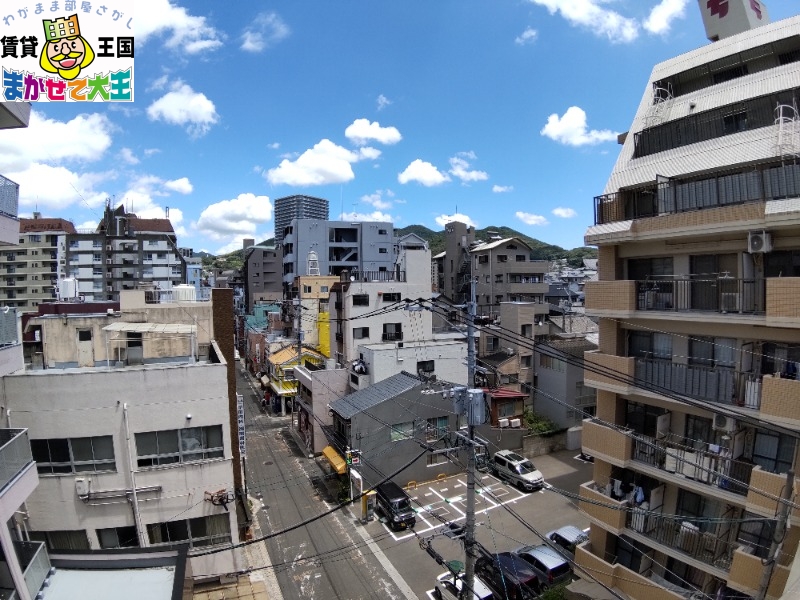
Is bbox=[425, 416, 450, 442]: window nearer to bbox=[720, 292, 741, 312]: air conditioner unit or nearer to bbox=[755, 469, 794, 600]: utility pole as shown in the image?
bbox=[720, 292, 741, 312]: air conditioner unit

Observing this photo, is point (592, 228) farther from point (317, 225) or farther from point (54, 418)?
point (317, 225)

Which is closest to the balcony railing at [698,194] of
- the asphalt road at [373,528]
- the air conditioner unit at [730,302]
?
the air conditioner unit at [730,302]

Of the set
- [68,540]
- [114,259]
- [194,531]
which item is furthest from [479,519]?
[114,259]

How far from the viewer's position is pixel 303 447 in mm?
31391

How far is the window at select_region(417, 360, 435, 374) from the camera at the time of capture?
30.6 metres

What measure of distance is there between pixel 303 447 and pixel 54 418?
20.6 m

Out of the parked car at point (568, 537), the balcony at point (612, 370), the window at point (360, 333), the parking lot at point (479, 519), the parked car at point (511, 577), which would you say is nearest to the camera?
the balcony at point (612, 370)

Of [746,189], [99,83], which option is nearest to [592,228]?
[746,189]

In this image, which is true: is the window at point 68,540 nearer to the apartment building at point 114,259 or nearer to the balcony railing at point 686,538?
the balcony railing at point 686,538

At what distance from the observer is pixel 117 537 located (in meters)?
12.5

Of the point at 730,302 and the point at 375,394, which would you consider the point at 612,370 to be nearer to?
the point at 730,302

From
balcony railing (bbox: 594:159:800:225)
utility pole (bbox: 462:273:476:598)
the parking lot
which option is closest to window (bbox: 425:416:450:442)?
the parking lot

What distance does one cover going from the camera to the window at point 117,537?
40.9ft

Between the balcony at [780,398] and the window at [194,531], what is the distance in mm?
13437
